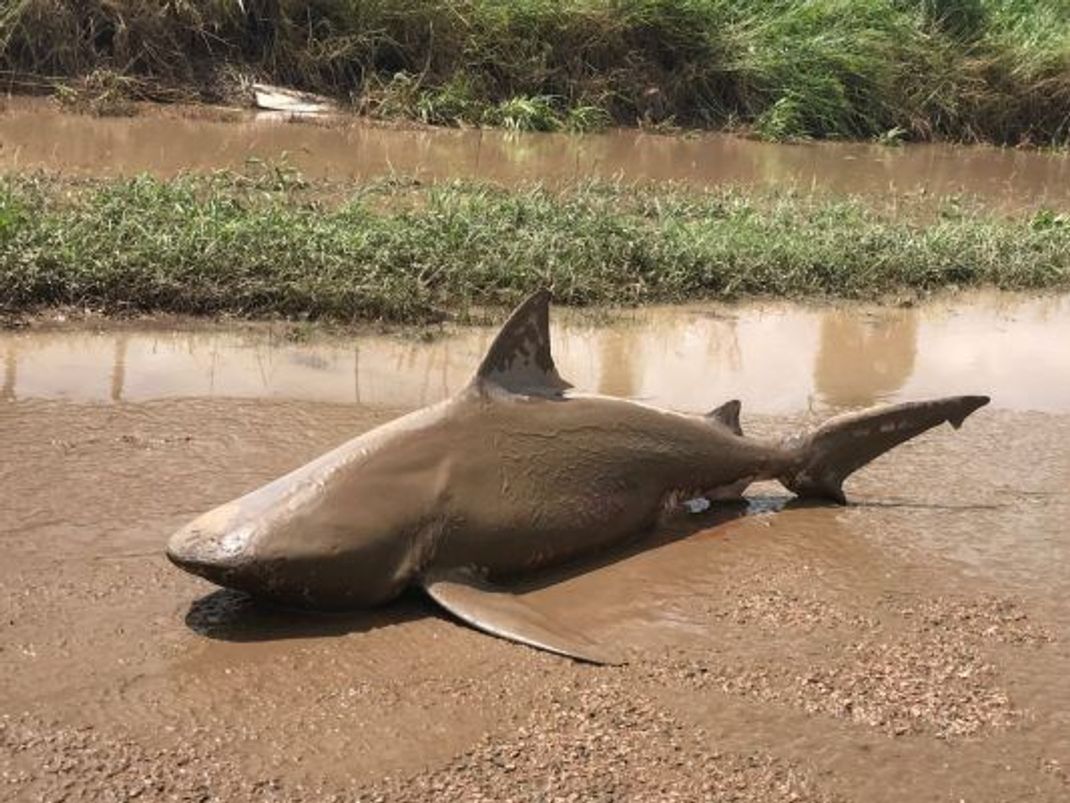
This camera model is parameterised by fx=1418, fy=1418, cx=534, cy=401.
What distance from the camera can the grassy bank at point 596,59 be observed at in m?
14.4

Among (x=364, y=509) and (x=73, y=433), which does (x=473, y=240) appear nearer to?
(x=73, y=433)

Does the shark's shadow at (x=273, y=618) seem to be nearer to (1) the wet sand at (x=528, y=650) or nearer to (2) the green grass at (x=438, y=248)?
(1) the wet sand at (x=528, y=650)

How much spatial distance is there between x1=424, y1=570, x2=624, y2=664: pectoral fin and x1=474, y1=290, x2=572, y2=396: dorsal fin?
69cm

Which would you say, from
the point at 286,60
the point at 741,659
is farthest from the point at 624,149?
the point at 741,659

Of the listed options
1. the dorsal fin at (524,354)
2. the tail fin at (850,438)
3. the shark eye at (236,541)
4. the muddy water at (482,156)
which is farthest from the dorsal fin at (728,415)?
the muddy water at (482,156)

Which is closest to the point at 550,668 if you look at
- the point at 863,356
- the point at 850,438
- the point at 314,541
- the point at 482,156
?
the point at 314,541

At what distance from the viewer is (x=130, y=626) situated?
427 centimetres

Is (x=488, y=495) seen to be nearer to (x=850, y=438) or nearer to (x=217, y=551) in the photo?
(x=217, y=551)

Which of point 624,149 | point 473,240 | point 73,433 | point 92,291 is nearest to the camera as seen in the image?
point 73,433

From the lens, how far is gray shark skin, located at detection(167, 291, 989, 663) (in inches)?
167

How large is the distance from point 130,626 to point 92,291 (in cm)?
353

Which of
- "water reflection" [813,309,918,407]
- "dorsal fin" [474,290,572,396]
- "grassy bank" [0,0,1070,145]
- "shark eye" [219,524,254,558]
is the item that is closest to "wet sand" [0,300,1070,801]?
"shark eye" [219,524,254,558]

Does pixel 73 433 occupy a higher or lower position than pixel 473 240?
lower

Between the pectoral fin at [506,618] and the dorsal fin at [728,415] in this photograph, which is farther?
the dorsal fin at [728,415]
